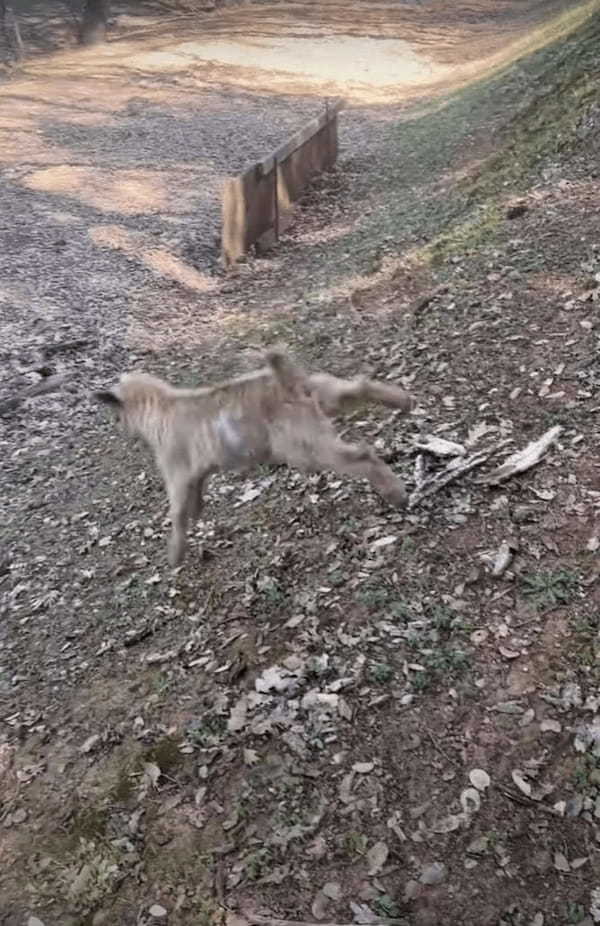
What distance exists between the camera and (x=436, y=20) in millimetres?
29672

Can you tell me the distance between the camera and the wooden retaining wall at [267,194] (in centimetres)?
1185

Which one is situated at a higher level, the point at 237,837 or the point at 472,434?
the point at 472,434

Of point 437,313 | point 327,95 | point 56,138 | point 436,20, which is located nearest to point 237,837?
point 437,313

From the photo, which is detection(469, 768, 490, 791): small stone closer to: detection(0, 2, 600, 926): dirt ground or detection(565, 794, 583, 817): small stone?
detection(0, 2, 600, 926): dirt ground

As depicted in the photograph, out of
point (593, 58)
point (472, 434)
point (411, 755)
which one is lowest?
point (411, 755)

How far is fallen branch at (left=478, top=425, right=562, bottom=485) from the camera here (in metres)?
5.85

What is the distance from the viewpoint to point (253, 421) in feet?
14.1

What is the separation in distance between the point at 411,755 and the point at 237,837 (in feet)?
3.11

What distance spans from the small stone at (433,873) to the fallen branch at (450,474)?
2393 millimetres

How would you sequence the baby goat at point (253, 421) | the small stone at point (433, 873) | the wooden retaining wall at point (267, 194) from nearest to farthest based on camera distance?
the small stone at point (433, 873) < the baby goat at point (253, 421) < the wooden retaining wall at point (267, 194)

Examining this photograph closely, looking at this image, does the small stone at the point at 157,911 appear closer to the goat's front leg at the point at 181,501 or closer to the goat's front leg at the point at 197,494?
the goat's front leg at the point at 181,501

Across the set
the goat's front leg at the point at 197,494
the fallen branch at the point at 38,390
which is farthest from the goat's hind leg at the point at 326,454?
the fallen branch at the point at 38,390

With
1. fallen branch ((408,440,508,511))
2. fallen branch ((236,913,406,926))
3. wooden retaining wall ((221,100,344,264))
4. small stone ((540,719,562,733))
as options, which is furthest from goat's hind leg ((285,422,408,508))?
wooden retaining wall ((221,100,344,264))

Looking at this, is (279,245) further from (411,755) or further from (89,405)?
(411,755)
